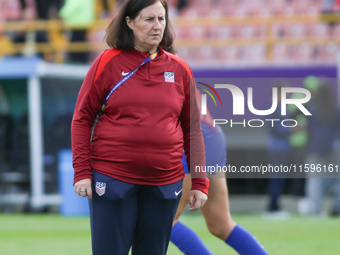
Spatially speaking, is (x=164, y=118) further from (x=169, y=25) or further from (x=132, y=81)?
(x=169, y=25)

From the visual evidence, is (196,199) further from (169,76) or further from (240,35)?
(240,35)

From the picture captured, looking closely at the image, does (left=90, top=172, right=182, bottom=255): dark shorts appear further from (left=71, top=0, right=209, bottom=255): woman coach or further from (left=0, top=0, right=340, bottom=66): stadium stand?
(left=0, top=0, right=340, bottom=66): stadium stand

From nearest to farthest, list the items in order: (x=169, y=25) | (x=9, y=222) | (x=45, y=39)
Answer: (x=169, y=25) → (x=9, y=222) → (x=45, y=39)

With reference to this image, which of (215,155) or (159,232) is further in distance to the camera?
(215,155)

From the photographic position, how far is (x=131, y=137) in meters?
3.04

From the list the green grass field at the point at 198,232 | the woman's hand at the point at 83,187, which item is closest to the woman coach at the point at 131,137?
the woman's hand at the point at 83,187

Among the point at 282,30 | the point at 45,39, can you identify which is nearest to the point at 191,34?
the point at 282,30

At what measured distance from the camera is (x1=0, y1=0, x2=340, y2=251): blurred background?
1034 centimetres

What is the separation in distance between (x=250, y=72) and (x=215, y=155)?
21.8 feet

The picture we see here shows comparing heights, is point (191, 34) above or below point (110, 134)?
below

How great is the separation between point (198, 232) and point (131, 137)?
5.31 metres

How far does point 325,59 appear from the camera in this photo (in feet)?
39.6

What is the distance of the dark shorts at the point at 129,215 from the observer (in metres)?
3.07

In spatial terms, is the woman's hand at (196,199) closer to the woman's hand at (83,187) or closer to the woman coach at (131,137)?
the woman coach at (131,137)
